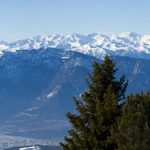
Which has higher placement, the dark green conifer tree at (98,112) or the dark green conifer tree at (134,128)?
the dark green conifer tree at (98,112)

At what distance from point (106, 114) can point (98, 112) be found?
358mm

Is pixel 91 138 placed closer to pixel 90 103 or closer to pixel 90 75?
pixel 90 103

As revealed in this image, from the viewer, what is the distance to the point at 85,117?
84.4 ft

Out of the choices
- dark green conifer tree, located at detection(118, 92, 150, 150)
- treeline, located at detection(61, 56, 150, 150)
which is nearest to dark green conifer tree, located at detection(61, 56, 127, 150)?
treeline, located at detection(61, 56, 150, 150)

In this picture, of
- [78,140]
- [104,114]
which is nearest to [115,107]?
[104,114]

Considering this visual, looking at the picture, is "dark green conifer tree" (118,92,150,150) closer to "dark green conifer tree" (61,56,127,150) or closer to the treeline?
the treeline

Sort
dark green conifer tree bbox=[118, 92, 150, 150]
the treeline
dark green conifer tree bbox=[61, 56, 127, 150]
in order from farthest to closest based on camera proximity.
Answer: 1. dark green conifer tree bbox=[61, 56, 127, 150]
2. the treeline
3. dark green conifer tree bbox=[118, 92, 150, 150]

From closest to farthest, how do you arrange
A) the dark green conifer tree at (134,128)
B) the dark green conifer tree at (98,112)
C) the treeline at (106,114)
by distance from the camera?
the dark green conifer tree at (134,128) → the treeline at (106,114) → the dark green conifer tree at (98,112)

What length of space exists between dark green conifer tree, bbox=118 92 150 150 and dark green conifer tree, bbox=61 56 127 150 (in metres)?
1.75

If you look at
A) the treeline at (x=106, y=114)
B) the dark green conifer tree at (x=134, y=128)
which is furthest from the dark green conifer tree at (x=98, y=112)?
the dark green conifer tree at (x=134, y=128)

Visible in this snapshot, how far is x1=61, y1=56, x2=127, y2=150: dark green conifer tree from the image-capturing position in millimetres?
24766

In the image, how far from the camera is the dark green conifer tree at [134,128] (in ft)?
69.2

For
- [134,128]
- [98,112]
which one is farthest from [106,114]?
[134,128]

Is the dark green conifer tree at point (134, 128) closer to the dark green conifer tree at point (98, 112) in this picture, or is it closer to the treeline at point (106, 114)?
the treeline at point (106, 114)
